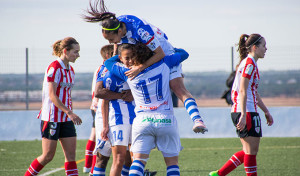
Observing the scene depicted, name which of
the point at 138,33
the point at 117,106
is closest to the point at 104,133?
the point at 117,106

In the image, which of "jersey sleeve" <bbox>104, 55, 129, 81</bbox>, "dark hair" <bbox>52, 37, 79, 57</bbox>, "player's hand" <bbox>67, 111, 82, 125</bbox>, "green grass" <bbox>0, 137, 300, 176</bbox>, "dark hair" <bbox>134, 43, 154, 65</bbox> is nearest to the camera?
"dark hair" <bbox>134, 43, 154, 65</bbox>

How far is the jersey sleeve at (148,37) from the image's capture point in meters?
4.94

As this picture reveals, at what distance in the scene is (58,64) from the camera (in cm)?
617

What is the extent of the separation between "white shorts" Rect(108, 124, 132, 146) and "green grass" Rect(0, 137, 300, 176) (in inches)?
100

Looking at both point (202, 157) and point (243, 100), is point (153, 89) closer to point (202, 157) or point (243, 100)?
point (243, 100)

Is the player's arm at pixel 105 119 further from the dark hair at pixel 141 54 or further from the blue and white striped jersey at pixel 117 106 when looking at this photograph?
the dark hair at pixel 141 54

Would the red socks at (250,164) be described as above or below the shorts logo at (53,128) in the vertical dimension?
below

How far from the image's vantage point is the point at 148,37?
5.02m

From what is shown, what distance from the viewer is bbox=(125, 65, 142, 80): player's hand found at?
4.54 meters

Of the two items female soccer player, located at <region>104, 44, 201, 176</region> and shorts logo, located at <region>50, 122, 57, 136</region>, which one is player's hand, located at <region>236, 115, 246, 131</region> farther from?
shorts logo, located at <region>50, 122, 57, 136</region>

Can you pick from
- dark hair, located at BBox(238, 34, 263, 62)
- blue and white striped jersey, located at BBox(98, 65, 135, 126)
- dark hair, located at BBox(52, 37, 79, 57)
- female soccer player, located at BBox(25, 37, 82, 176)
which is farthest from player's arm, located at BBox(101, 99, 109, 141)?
dark hair, located at BBox(238, 34, 263, 62)

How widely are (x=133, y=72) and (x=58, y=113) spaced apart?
76.4 inches

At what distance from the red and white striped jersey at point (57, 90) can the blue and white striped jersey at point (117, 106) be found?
2.89ft

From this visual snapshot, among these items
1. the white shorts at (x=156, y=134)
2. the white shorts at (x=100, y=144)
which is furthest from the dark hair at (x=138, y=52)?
the white shorts at (x=100, y=144)
